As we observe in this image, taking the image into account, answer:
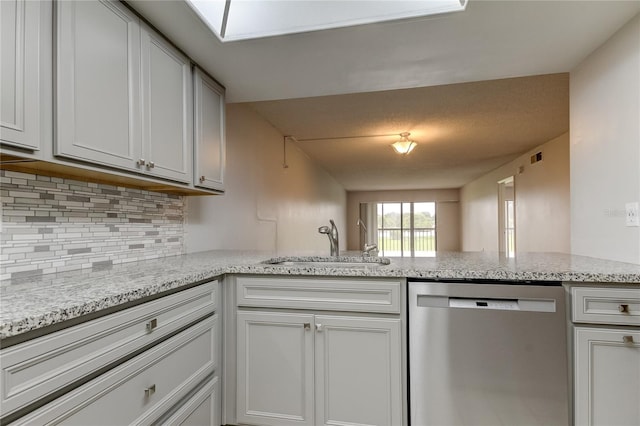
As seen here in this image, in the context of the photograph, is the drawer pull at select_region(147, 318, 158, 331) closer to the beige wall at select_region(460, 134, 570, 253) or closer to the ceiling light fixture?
the ceiling light fixture

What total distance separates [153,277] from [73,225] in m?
0.52

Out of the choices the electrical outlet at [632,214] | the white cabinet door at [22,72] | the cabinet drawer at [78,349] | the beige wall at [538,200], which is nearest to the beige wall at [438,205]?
the beige wall at [538,200]

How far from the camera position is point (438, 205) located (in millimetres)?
10609

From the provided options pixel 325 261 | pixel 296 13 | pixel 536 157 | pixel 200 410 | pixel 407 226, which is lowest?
pixel 200 410

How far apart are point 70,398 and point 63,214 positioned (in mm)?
893

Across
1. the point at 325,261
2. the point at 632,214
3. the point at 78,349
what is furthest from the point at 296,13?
the point at 632,214

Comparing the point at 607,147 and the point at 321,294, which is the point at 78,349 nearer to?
the point at 321,294

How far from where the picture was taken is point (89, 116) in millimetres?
1268

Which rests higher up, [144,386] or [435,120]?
[435,120]

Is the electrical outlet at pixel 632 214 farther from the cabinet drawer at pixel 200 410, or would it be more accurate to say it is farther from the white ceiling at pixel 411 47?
the cabinet drawer at pixel 200 410

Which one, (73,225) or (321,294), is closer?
(73,225)

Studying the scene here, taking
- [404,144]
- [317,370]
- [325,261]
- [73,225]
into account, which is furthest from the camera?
[404,144]

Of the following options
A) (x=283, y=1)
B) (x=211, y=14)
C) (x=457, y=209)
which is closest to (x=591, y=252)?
(x=283, y=1)

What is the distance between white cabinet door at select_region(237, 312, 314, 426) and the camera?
64.7 inches
